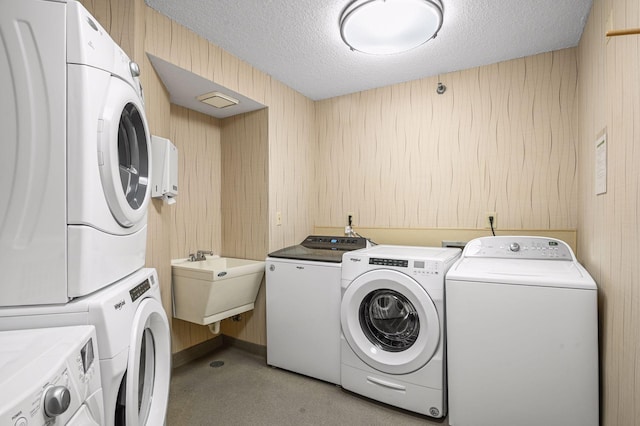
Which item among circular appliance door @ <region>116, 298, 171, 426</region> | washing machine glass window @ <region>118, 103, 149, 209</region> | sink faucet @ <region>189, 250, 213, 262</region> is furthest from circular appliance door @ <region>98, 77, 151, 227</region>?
sink faucet @ <region>189, 250, 213, 262</region>

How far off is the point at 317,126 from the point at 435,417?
8.46 ft

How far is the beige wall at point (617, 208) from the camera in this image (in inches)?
42.9

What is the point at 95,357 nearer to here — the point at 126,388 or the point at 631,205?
the point at 126,388

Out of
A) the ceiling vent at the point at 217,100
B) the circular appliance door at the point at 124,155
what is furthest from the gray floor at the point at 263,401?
the ceiling vent at the point at 217,100

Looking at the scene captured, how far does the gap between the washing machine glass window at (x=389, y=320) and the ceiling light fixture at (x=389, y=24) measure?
1.50 meters

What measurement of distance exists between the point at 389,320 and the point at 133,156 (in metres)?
1.72

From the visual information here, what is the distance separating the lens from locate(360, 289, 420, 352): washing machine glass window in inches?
76.4

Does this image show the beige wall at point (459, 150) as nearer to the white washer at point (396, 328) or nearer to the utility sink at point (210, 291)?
the white washer at point (396, 328)

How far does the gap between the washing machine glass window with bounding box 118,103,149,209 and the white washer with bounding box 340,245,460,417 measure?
126 cm

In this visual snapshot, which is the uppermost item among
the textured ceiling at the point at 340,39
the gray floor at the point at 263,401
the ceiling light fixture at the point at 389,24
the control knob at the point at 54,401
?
the textured ceiling at the point at 340,39

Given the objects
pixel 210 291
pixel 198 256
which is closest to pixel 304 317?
pixel 210 291

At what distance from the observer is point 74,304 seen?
3.08ft

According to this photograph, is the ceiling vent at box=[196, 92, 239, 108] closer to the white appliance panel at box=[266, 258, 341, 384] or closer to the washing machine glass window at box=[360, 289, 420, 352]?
the white appliance panel at box=[266, 258, 341, 384]

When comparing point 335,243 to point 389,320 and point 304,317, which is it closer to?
point 304,317
